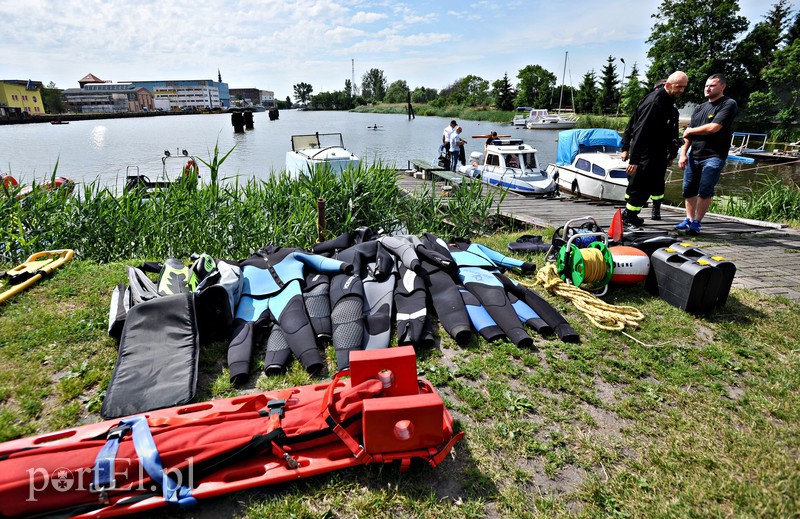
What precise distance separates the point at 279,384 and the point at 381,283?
1.42 m

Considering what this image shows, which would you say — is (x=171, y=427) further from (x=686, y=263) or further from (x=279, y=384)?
(x=686, y=263)

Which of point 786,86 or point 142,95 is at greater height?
point 142,95

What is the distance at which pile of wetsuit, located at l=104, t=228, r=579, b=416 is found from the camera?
118 inches

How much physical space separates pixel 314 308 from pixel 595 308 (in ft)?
7.91

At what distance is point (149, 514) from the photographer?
1923 millimetres

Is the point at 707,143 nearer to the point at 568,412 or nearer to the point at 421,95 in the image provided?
the point at 568,412

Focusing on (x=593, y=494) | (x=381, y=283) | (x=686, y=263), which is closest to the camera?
(x=593, y=494)

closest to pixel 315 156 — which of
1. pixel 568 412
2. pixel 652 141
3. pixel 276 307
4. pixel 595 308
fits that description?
pixel 652 141

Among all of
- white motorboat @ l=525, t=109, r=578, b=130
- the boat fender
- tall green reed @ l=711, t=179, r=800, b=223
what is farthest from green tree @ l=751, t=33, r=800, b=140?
the boat fender

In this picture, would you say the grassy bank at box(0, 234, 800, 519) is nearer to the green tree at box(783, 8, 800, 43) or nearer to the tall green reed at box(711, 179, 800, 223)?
the tall green reed at box(711, 179, 800, 223)

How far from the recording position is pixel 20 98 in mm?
79188

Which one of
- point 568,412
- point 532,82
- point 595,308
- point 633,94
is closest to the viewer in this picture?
point 568,412

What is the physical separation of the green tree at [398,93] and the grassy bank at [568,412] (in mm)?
105288

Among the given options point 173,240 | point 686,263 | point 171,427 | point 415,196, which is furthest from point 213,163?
point 686,263
